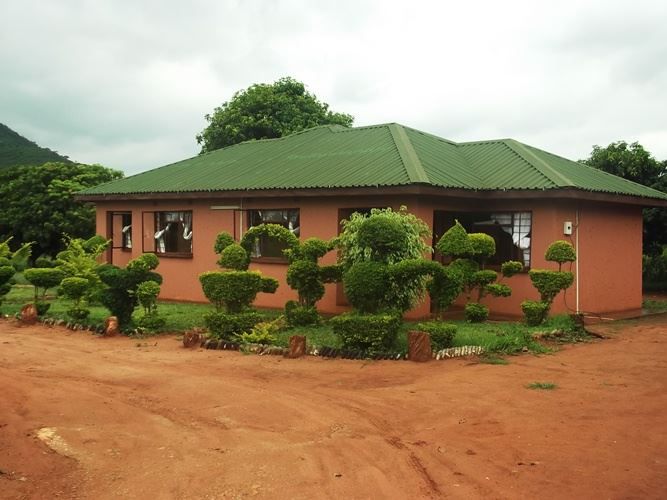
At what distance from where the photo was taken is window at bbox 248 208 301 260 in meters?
16.1

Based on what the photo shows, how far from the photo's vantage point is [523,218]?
48.9 ft

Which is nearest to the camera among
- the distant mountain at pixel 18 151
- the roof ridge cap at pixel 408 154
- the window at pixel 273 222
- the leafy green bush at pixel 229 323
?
the leafy green bush at pixel 229 323

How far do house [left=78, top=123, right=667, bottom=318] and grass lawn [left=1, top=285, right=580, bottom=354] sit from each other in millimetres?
1953

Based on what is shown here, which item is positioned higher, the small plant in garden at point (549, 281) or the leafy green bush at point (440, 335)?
the small plant in garden at point (549, 281)

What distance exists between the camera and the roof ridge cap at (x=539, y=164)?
14.3 metres

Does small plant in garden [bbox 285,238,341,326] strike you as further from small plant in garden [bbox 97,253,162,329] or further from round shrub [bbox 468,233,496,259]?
small plant in garden [bbox 97,253,162,329]

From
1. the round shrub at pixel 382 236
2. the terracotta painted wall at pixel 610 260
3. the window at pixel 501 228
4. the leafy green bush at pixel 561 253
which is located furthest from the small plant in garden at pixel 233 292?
the terracotta painted wall at pixel 610 260

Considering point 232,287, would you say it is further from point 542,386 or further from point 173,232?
point 173,232

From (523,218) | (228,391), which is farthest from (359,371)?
(523,218)

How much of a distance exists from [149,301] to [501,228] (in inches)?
316

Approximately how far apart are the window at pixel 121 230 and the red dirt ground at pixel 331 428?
10509 millimetres

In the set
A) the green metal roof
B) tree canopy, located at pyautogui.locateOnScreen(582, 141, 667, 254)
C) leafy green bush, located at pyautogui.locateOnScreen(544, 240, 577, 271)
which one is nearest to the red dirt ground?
leafy green bush, located at pyautogui.locateOnScreen(544, 240, 577, 271)

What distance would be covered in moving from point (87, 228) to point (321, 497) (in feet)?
93.4

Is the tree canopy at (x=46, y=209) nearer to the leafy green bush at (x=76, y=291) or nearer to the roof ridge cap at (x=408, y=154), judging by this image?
the leafy green bush at (x=76, y=291)
